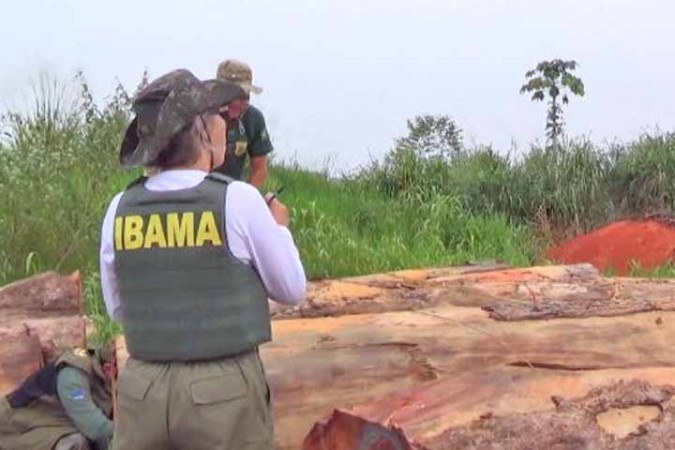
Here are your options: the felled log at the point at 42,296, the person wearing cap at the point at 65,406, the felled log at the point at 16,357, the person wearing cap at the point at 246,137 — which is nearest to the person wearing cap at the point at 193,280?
the person wearing cap at the point at 65,406

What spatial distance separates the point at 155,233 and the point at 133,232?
76 millimetres

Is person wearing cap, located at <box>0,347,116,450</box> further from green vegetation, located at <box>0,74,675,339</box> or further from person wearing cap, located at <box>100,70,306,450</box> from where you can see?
person wearing cap, located at <box>100,70,306,450</box>

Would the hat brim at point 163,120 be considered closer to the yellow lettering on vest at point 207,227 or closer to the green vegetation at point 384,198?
the yellow lettering on vest at point 207,227

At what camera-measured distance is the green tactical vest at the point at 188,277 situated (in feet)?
10.9

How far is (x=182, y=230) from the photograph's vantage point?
10.8 feet

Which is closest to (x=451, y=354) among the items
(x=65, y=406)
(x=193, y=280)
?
(x=65, y=406)

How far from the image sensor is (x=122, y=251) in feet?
11.2

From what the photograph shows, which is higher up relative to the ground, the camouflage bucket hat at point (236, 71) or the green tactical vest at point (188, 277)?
the camouflage bucket hat at point (236, 71)

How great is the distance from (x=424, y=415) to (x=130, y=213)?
149cm

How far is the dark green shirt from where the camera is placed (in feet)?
25.3

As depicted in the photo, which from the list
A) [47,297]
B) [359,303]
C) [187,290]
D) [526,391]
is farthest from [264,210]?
[47,297]

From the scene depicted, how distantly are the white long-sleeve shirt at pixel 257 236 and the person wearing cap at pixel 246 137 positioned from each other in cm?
424

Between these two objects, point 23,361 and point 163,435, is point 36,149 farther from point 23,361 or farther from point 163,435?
point 163,435

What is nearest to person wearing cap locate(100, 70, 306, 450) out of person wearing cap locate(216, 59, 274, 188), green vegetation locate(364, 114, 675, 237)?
person wearing cap locate(216, 59, 274, 188)
